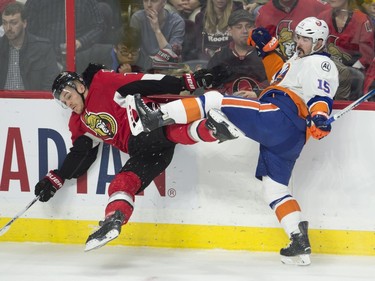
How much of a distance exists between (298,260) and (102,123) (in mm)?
1159

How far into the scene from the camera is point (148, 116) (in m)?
4.39

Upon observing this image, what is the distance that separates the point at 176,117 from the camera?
4.47 metres

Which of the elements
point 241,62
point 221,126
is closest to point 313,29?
point 241,62

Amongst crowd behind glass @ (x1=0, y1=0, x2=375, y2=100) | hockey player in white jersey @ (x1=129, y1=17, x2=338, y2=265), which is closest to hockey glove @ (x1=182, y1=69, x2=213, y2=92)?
crowd behind glass @ (x1=0, y1=0, x2=375, y2=100)

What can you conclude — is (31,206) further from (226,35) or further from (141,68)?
(226,35)

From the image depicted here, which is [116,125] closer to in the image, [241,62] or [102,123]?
[102,123]

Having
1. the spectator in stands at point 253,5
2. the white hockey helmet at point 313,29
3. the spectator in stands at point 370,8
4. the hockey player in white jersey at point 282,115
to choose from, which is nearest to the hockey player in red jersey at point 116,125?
the hockey player in white jersey at point 282,115

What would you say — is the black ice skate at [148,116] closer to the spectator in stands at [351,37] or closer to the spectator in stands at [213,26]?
the spectator in stands at [213,26]

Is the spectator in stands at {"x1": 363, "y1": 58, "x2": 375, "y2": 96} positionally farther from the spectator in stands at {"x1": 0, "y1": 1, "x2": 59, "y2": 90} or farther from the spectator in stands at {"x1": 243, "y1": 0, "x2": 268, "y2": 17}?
A: the spectator in stands at {"x1": 0, "y1": 1, "x2": 59, "y2": 90}

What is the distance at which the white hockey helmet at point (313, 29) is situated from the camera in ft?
14.6

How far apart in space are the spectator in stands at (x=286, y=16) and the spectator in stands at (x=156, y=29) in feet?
1.31

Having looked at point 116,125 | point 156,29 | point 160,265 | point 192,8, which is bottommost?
point 160,265

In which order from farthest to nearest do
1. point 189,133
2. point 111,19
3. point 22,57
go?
point 22,57 < point 111,19 < point 189,133

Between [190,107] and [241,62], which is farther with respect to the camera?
[241,62]
